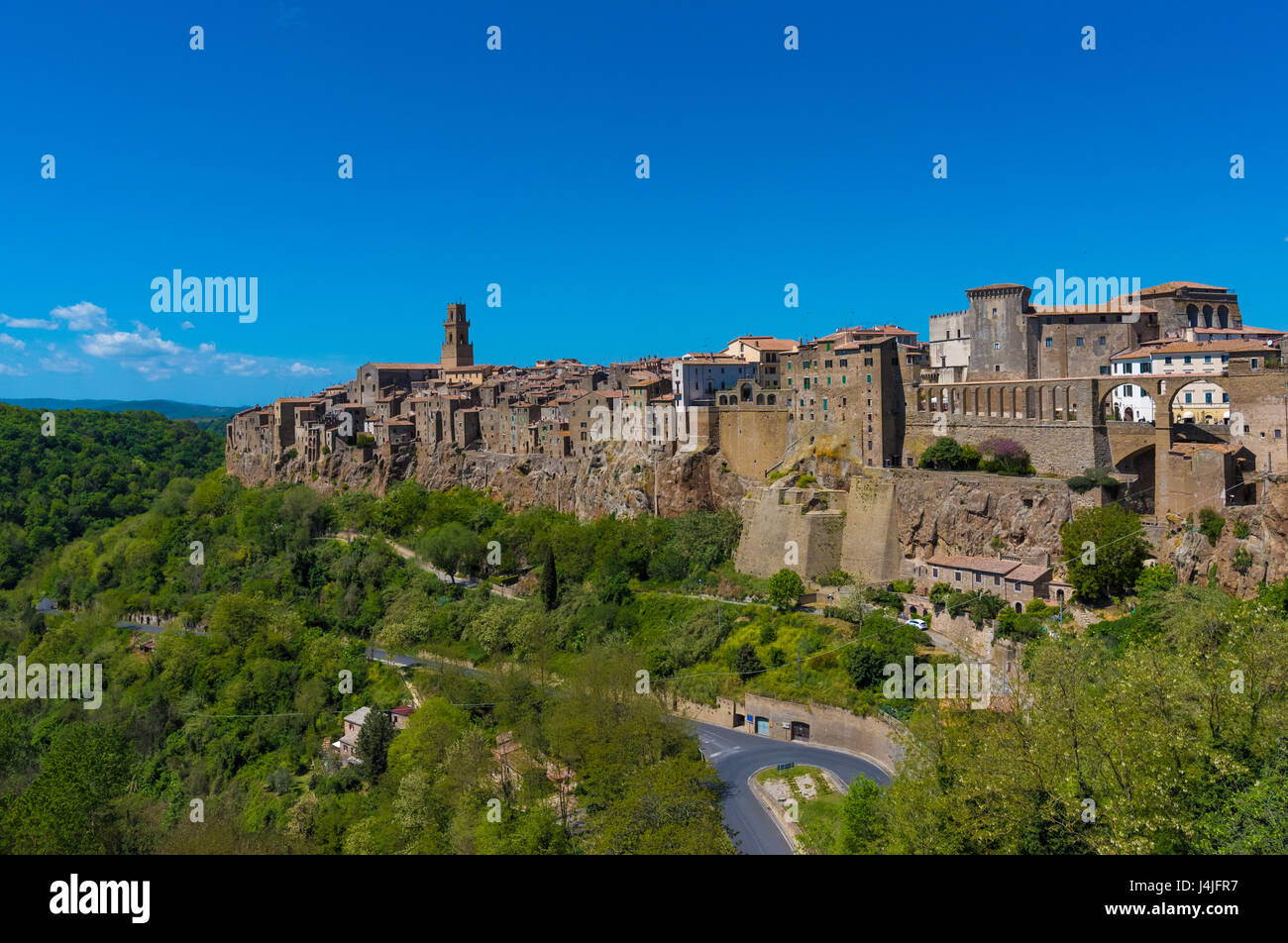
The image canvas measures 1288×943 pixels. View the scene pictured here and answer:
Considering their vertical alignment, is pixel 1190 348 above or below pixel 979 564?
above

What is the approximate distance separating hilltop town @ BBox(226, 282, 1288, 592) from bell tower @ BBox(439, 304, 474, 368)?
17692 mm

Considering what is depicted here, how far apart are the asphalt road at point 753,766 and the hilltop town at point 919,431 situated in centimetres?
858

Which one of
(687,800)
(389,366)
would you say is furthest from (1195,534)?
(389,366)

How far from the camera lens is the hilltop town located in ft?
97.8

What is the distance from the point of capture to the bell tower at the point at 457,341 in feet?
247

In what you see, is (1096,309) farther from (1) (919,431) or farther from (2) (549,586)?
(2) (549,586)

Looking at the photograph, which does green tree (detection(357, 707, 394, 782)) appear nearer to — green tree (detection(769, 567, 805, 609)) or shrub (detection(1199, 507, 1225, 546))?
green tree (detection(769, 567, 805, 609))

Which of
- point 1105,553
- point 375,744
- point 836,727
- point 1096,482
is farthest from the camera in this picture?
point 375,744

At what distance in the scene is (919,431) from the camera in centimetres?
3759

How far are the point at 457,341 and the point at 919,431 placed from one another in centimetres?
4756

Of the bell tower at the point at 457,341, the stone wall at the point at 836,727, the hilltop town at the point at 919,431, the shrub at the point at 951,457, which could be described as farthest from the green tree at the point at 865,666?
A: the bell tower at the point at 457,341

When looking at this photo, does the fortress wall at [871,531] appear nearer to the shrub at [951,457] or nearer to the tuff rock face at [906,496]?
the tuff rock face at [906,496]

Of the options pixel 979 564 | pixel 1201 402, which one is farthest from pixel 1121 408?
pixel 979 564
